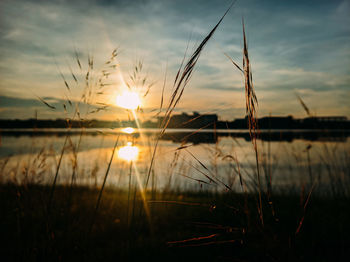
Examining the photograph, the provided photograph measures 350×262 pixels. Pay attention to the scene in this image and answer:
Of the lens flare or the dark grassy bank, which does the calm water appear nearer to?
the lens flare

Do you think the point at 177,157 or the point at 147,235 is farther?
the point at 147,235

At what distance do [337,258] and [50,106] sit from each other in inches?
116

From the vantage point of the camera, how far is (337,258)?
224cm

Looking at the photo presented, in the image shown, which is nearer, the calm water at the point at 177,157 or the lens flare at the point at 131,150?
the calm water at the point at 177,157

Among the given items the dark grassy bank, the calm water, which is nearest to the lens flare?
the calm water

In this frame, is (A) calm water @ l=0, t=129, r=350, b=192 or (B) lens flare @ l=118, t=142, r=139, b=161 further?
(B) lens flare @ l=118, t=142, r=139, b=161

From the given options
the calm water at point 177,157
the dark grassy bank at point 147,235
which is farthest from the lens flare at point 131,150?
the dark grassy bank at point 147,235

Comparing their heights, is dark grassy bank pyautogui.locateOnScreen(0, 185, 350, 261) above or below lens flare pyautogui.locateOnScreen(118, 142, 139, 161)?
below

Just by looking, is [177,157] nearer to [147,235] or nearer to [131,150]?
[131,150]

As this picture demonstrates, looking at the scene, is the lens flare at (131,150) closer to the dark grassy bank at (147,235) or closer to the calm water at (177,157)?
the calm water at (177,157)

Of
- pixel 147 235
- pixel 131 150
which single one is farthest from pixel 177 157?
pixel 147 235

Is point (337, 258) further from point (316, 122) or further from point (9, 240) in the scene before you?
point (9, 240)

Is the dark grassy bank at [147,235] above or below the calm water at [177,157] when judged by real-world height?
below

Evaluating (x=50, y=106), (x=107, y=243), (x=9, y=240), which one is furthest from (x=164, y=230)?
(x=50, y=106)
